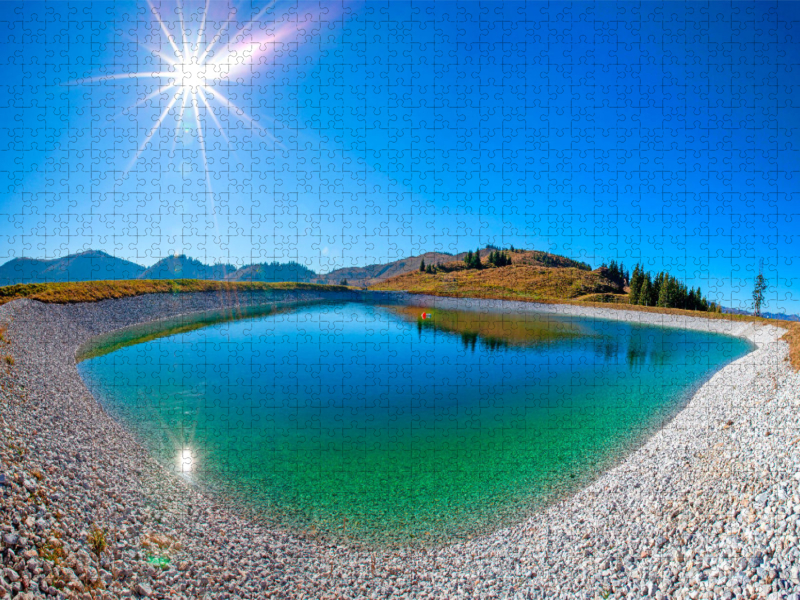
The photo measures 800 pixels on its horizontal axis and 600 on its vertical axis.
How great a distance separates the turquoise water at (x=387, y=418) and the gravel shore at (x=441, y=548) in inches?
41.9

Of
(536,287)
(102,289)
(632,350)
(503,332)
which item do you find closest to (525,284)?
(536,287)

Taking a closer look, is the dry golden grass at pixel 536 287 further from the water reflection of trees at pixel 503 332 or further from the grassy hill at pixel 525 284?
the water reflection of trees at pixel 503 332

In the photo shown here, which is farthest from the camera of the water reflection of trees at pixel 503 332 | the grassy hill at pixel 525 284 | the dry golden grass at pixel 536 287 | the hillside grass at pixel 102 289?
the grassy hill at pixel 525 284

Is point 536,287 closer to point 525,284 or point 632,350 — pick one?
point 525,284

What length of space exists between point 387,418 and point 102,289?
5017 cm

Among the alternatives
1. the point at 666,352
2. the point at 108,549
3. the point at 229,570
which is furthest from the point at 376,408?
the point at 666,352

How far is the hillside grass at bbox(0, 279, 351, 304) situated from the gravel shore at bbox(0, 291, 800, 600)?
108ft

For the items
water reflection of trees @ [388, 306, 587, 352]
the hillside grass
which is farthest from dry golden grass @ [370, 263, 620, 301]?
the hillside grass

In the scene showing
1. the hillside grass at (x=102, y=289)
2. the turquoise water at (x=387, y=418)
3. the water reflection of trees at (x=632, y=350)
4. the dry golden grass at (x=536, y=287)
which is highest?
the dry golden grass at (x=536, y=287)

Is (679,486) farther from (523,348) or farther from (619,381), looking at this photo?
(523,348)

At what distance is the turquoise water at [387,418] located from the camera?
10984mm

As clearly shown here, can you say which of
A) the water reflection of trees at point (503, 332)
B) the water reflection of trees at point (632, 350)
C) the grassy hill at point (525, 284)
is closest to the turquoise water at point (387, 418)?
the water reflection of trees at point (632, 350)

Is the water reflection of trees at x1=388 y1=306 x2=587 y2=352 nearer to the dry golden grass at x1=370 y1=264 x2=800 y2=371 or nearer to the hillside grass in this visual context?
the dry golden grass at x1=370 y1=264 x2=800 y2=371

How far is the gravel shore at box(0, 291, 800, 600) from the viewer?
605 cm
